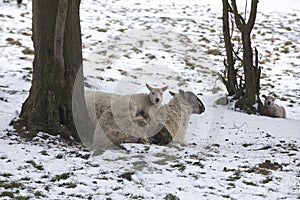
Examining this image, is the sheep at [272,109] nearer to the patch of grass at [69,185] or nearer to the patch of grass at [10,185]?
the patch of grass at [69,185]

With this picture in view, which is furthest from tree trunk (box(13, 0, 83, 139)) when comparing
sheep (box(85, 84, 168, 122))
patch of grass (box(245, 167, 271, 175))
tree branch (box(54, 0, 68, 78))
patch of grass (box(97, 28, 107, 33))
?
patch of grass (box(97, 28, 107, 33))

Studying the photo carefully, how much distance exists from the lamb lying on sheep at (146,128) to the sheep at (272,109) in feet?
8.10

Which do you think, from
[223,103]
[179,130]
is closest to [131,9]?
[223,103]

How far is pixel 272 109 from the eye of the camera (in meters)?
10.7

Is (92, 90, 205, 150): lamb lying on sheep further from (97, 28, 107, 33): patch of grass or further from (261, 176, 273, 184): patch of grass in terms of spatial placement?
(97, 28, 107, 33): patch of grass

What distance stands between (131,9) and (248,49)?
42.6 ft

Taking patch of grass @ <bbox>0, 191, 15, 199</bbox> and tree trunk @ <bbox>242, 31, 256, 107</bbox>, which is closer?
patch of grass @ <bbox>0, 191, 15, 199</bbox>

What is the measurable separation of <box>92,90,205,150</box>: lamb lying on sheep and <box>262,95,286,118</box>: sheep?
2468 mm

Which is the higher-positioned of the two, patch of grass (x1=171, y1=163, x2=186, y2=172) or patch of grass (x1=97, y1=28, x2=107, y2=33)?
patch of grass (x1=171, y1=163, x2=186, y2=172)

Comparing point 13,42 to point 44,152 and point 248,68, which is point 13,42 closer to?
point 248,68

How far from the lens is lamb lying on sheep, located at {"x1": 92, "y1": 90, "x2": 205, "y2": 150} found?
719 cm

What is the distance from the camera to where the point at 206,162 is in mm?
6449

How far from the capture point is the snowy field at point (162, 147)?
17.2 feet

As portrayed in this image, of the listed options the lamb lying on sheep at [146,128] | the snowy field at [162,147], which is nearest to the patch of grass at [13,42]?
the snowy field at [162,147]
